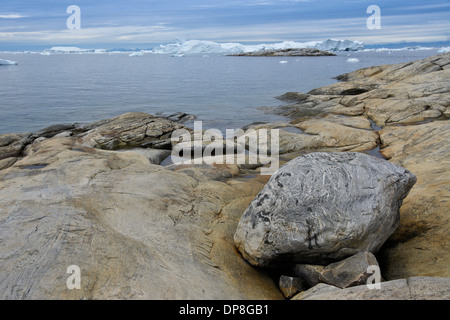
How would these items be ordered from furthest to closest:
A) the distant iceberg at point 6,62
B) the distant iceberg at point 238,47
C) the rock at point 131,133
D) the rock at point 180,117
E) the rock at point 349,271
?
the distant iceberg at point 238,47, the distant iceberg at point 6,62, the rock at point 180,117, the rock at point 131,133, the rock at point 349,271

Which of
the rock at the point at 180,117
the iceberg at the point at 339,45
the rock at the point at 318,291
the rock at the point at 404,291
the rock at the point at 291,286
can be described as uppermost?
the iceberg at the point at 339,45

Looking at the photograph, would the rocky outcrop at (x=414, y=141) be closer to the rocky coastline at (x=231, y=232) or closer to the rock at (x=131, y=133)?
the rocky coastline at (x=231, y=232)

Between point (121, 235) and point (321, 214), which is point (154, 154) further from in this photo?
point (321, 214)

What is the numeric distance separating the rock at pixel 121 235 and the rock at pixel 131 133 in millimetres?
5218

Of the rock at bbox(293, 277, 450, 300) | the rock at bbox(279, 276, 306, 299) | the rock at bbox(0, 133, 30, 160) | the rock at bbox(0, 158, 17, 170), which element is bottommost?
the rock at bbox(279, 276, 306, 299)

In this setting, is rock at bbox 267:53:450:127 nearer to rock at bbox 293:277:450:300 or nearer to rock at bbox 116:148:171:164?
rock at bbox 116:148:171:164

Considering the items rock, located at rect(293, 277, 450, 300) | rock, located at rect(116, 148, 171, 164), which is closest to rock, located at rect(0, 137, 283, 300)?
rock, located at rect(293, 277, 450, 300)

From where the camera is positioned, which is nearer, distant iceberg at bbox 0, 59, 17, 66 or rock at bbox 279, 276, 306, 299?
rock at bbox 279, 276, 306, 299

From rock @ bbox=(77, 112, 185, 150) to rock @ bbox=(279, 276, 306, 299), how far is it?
28.4ft

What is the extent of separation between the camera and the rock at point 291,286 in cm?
438

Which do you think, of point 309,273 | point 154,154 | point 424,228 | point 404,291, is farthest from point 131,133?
point 404,291

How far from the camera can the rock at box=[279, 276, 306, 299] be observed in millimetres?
4379

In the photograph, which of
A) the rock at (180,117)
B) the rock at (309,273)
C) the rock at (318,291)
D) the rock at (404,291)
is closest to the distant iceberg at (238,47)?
the rock at (180,117)
